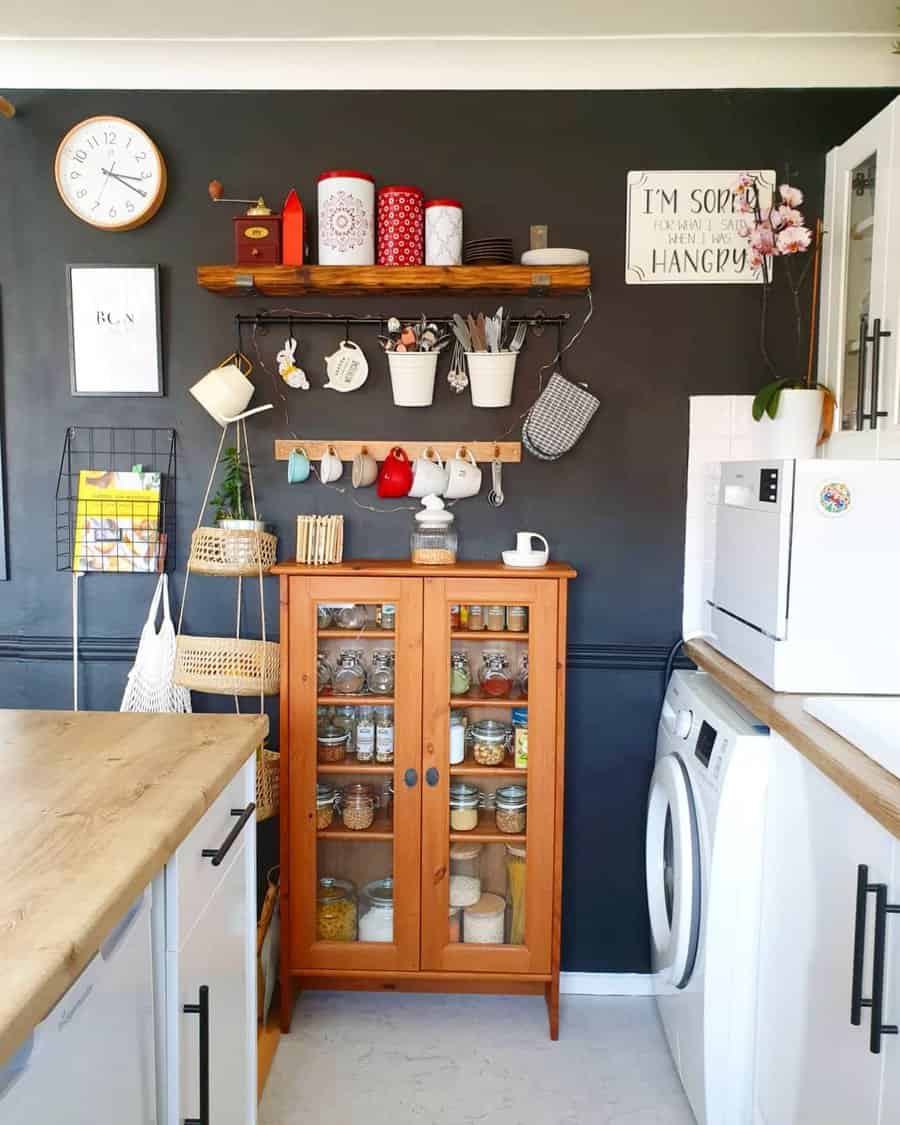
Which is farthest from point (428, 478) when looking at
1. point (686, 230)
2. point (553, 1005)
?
point (553, 1005)

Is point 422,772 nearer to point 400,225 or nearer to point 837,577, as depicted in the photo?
point 837,577

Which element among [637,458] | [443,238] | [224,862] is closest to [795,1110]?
[224,862]

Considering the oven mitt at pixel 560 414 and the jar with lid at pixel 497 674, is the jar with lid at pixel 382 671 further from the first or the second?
the oven mitt at pixel 560 414

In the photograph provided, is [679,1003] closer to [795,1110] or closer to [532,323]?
[795,1110]

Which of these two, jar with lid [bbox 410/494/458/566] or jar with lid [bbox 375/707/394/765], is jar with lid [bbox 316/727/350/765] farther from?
jar with lid [bbox 410/494/458/566]

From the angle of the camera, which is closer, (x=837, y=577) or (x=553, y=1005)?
(x=837, y=577)

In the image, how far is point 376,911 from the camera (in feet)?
8.76

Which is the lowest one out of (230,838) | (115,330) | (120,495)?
(230,838)

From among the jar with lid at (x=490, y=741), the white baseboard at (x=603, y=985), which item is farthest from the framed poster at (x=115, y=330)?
the white baseboard at (x=603, y=985)

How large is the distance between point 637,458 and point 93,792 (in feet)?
6.12

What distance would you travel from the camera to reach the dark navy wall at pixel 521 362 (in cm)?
273

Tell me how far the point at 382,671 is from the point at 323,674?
16cm

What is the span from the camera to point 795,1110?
1795mm

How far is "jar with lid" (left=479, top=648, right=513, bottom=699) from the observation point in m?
2.65
